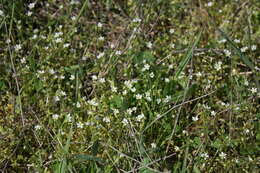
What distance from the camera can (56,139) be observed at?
9.82 feet

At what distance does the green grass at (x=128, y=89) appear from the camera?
2889mm

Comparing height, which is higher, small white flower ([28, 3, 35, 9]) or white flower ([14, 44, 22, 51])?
small white flower ([28, 3, 35, 9])

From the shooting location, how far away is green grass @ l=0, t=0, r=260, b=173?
2.89 meters

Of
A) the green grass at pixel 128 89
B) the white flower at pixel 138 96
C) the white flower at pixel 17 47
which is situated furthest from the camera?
the white flower at pixel 17 47

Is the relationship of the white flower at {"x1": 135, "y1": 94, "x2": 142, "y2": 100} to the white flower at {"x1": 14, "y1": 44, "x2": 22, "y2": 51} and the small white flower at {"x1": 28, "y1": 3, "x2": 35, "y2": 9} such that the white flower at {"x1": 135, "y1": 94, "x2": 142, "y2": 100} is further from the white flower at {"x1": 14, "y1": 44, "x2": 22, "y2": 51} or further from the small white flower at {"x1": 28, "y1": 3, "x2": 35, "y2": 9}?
the small white flower at {"x1": 28, "y1": 3, "x2": 35, "y2": 9}

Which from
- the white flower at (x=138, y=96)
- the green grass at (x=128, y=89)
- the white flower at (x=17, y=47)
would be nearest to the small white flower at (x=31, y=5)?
the green grass at (x=128, y=89)

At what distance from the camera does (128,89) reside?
330 centimetres

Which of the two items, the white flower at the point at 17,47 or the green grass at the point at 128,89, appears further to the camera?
the white flower at the point at 17,47

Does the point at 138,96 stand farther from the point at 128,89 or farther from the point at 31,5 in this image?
the point at 31,5

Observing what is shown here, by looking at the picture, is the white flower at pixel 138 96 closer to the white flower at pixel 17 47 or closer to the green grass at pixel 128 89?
the green grass at pixel 128 89

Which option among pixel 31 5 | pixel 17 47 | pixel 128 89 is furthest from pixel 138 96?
pixel 31 5

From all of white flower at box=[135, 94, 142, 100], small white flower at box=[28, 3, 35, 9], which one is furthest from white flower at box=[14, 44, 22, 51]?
white flower at box=[135, 94, 142, 100]

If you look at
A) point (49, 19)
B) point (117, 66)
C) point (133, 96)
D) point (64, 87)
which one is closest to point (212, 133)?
point (133, 96)

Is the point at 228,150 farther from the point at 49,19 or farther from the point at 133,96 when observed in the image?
the point at 49,19
